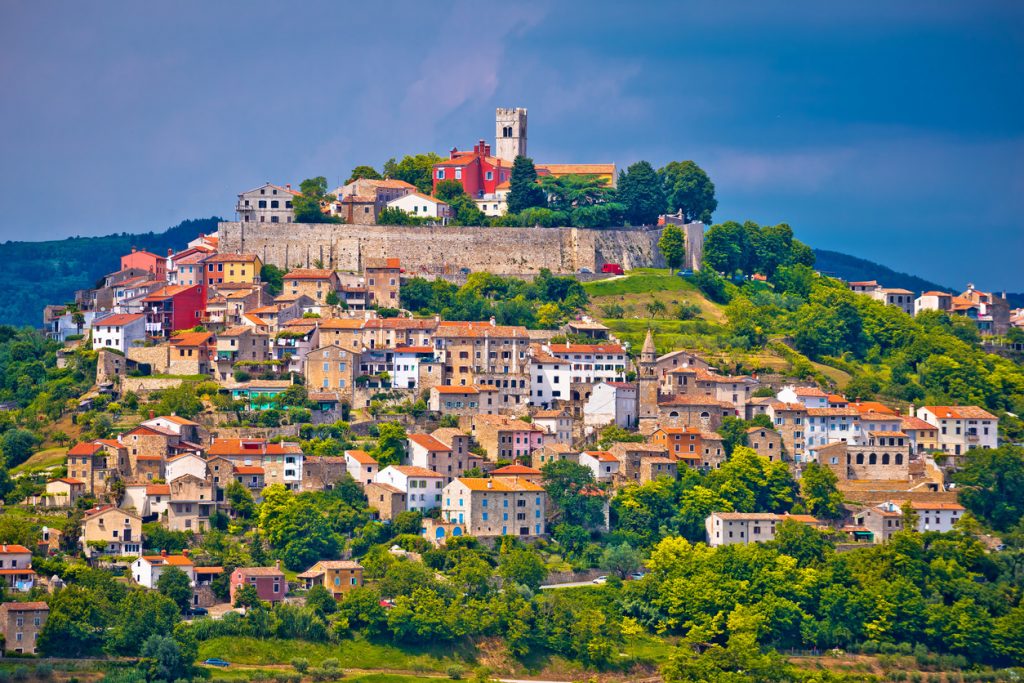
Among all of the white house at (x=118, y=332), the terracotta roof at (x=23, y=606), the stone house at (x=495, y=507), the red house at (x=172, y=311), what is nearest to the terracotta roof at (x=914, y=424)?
the stone house at (x=495, y=507)

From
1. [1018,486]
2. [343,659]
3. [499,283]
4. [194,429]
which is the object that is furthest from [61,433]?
[1018,486]

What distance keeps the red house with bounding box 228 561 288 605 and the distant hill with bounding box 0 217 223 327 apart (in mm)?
73428

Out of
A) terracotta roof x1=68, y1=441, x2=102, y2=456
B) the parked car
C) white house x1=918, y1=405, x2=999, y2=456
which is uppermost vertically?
white house x1=918, y1=405, x2=999, y2=456

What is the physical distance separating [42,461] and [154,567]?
10539 millimetres

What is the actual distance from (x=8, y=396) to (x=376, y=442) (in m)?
16.6

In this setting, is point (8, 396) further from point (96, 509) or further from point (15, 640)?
point (15, 640)

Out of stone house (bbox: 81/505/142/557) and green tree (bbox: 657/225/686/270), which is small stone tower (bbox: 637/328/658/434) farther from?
stone house (bbox: 81/505/142/557)

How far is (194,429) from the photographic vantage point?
74.8 m

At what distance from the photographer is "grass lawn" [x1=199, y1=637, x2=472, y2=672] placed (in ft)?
209

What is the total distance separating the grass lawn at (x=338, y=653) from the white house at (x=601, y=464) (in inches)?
456

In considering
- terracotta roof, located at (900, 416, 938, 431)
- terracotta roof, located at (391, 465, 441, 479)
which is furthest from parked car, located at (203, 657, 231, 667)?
terracotta roof, located at (900, 416, 938, 431)

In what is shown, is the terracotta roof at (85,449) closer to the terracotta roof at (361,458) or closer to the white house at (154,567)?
the white house at (154,567)

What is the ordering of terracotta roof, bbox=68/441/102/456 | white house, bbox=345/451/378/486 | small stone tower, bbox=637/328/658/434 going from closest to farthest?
terracotta roof, bbox=68/441/102/456, white house, bbox=345/451/378/486, small stone tower, bbox=637/328/658/434

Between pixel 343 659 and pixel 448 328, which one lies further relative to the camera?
pixel 448 328
